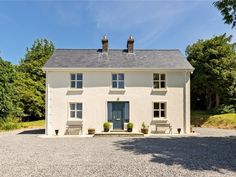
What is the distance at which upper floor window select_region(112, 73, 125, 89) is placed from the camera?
72.4 ft

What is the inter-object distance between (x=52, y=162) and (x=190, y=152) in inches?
273

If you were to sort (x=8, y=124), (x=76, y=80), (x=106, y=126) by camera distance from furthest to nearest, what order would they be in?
1. (x=8, y=124)
2. (x=76, y=80)
3. (x=106, y=126)

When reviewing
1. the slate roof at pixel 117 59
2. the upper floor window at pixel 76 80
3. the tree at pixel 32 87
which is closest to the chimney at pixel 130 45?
the slate roof at pixel 117 59

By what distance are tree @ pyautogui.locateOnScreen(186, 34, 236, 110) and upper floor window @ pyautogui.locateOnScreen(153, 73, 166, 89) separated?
1543 cm

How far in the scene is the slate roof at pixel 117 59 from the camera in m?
22.3

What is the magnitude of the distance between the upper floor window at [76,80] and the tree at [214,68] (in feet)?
70.2

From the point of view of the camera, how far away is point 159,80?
22219 mm

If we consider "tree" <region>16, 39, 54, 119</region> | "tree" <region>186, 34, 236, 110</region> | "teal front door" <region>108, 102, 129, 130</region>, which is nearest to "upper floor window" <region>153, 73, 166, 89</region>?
"teal front door" <region>108, 102, 129, 130</region>

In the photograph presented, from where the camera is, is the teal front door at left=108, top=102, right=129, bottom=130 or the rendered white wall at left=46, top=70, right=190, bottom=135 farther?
the teal front door at left=108, top=102, right=129, bottom=130

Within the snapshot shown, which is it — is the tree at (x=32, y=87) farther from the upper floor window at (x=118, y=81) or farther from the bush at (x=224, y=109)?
the bush at (x=224, y=109)

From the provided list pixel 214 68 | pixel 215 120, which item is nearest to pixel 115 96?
pixel 215 120

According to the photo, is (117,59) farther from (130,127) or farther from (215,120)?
(215,120)

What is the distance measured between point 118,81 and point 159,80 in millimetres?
4014

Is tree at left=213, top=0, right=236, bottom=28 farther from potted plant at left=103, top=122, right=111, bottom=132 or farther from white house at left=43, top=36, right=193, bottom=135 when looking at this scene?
potted plant at left=103, top=122, right=111, bottom=132
